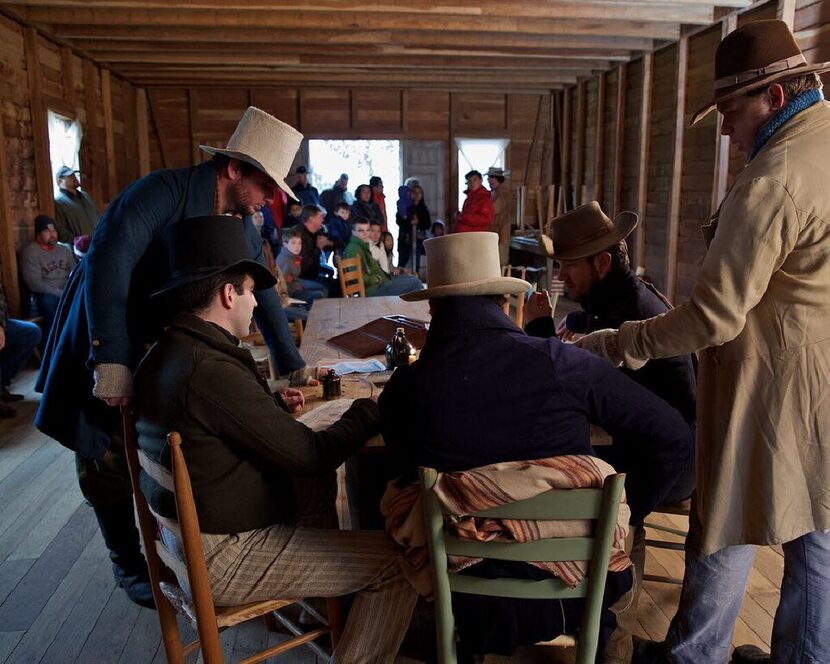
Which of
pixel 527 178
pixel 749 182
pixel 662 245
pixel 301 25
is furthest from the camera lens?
pixel 527 178

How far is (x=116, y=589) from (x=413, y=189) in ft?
30.9

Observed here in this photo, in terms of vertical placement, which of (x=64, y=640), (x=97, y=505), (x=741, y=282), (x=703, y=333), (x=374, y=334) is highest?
(x=741, y=282)

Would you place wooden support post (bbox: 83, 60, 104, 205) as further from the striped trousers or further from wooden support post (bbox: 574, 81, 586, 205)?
the striped trousers

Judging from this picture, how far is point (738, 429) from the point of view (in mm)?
1865

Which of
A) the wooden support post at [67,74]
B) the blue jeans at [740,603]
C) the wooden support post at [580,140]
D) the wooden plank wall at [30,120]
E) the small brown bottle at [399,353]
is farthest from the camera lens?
the wooden support post at [580,140]

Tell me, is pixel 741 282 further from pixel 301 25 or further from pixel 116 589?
pixel 301 25

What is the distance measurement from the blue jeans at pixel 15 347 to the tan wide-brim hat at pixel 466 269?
474cm

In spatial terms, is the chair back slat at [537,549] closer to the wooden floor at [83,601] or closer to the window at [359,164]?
the wooden floor at [83,601]

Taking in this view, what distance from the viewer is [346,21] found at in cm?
727

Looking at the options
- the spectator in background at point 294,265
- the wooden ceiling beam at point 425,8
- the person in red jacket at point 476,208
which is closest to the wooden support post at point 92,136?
the wooden ceiling beam at point 425,8

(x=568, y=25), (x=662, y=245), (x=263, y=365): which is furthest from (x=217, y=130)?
(x=263, y=365)

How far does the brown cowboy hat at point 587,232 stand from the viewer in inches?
97.6

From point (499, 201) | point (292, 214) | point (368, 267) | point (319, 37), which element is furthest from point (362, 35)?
point (499, 201)

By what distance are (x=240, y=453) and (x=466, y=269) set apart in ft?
2.33
